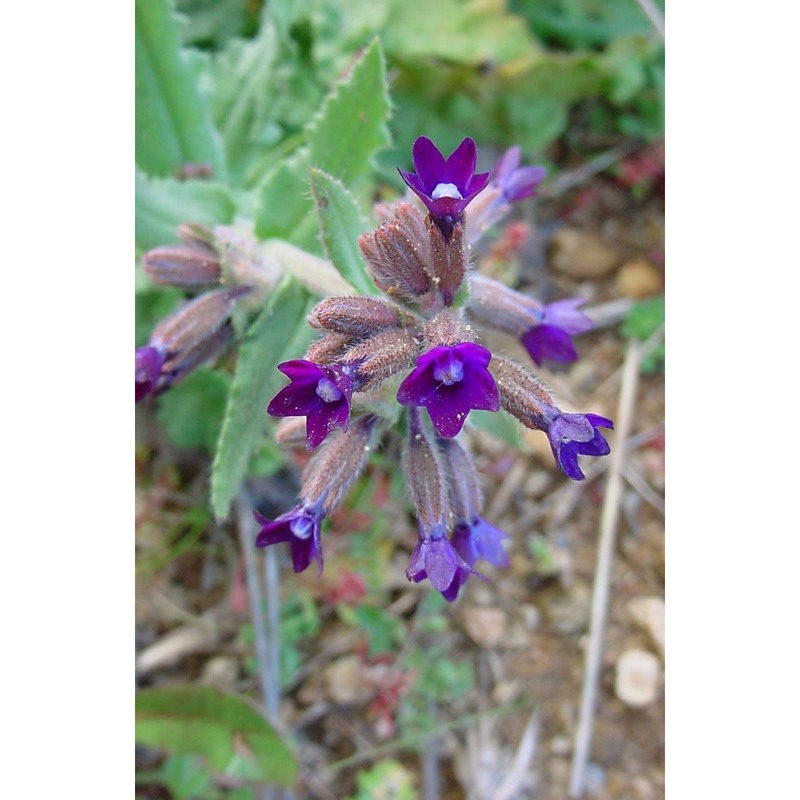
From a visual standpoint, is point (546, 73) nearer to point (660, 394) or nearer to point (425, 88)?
point (425, 88)

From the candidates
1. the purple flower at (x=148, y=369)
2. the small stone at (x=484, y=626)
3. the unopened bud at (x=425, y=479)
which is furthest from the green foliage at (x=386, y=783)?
the purple flower at (x=148, y=369)

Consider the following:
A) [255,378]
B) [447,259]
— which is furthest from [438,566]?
[255,378]

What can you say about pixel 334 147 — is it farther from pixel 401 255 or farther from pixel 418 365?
pixel 418 365

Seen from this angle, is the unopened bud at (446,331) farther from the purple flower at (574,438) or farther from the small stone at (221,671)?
the small stone at (221,671)

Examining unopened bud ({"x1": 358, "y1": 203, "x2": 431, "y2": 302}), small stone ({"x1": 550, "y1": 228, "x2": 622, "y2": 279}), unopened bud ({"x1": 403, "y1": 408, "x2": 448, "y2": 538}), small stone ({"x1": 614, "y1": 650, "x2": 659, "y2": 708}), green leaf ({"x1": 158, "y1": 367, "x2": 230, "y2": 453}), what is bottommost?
small stone ({"x1": 614, "y1": 650, "x2": 659, "y2": 708})

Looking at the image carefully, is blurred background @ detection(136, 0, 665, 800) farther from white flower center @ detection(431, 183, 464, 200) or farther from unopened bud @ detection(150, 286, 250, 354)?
white flower center @ detection(431, 183, 464, 200)

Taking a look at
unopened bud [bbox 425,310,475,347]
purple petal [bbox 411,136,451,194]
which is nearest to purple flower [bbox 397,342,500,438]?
unopened bud [bbox 425,310,475,347]
